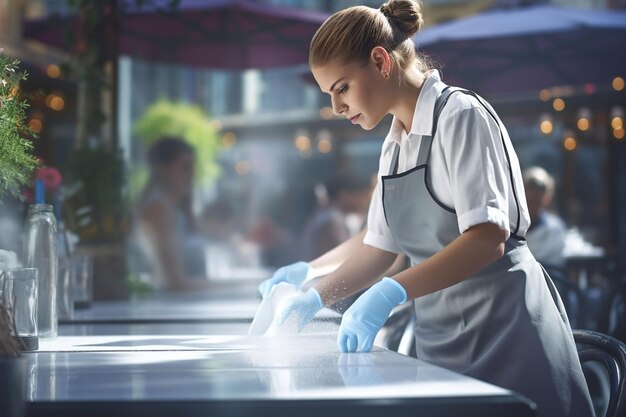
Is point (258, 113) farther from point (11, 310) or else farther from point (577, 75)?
point (11, 310)

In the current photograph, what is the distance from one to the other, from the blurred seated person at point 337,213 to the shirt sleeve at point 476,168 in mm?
3696

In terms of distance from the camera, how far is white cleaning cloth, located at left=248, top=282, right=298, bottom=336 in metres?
1.74

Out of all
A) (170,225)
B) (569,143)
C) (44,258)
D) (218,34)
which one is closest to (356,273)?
(44,258)

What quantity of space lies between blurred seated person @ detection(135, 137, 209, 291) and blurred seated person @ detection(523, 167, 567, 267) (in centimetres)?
171

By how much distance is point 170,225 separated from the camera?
451 cm

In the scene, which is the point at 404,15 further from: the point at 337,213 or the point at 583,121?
the point at 583,121

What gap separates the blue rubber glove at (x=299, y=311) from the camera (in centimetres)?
165

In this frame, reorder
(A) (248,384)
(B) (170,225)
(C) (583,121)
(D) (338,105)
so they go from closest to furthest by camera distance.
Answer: (A) (248,384) < (D) (338,105) < (B) (170,225) < (C) (583,121)

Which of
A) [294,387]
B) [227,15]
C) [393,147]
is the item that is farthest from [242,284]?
[294,387]

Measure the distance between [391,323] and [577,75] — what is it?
146 inches

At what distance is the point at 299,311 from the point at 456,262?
0.33m

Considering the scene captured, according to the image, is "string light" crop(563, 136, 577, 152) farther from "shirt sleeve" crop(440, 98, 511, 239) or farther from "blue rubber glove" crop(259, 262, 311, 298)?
"shirt sleeve" crop(440, 98, 511, 239)

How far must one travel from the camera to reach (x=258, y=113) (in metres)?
13.1

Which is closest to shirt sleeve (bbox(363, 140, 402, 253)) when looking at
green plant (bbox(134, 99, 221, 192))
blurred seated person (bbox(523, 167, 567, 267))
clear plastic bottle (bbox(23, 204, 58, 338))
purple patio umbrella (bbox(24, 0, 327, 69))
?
clear plastic bottle (bbox(23, 204, 58, 338))
